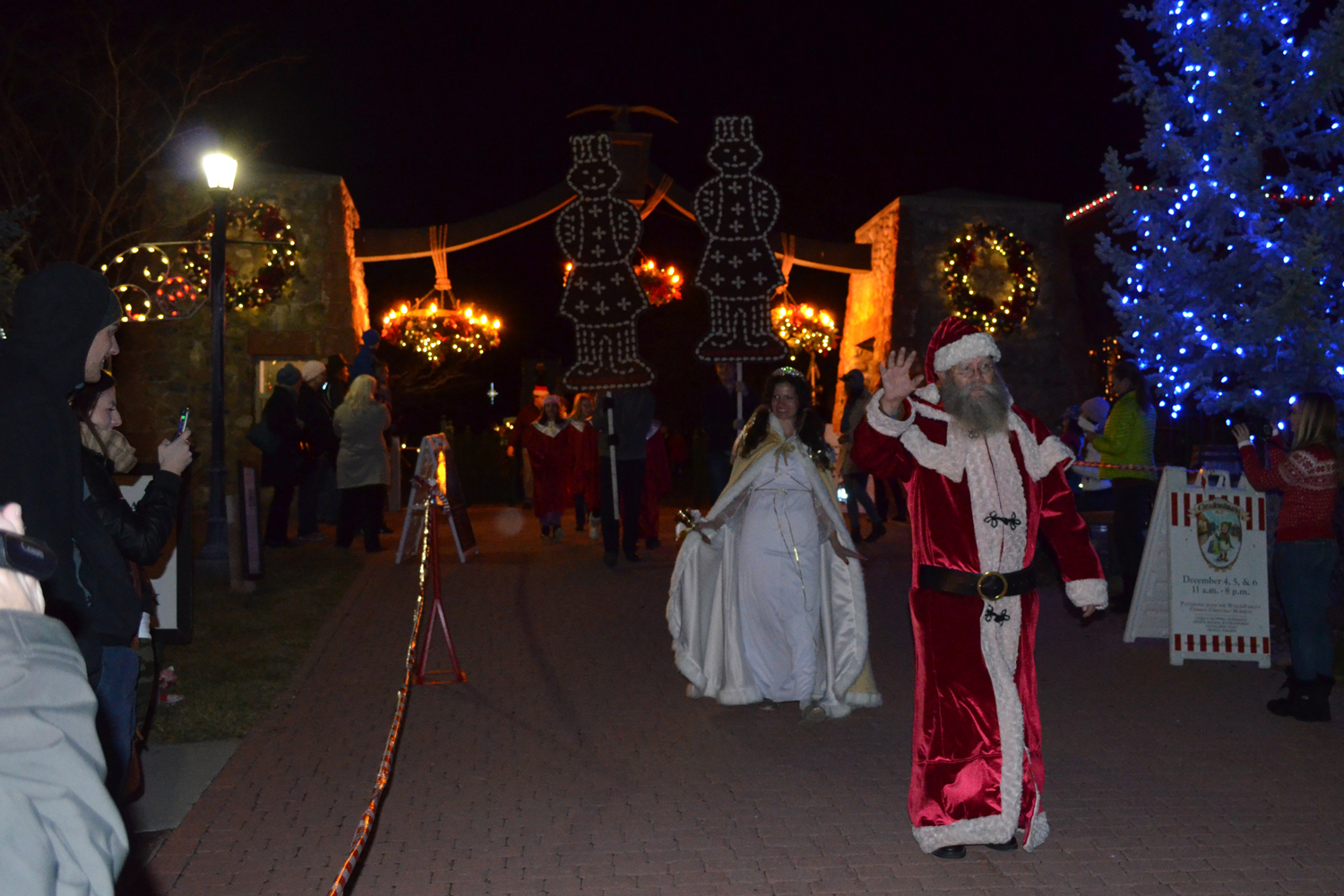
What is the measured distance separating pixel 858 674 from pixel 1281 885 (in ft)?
8.75

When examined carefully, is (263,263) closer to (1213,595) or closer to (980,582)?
(1213,595)

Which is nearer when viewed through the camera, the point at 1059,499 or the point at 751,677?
the point at 1059,499

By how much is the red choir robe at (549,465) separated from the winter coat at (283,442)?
321cm

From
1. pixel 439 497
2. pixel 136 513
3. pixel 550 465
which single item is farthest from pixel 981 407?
pixel 550 465

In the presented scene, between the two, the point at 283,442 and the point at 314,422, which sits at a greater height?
the point at 314,422

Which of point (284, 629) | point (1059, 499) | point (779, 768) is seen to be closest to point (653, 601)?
point (284, 629)

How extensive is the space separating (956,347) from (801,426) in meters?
2.26

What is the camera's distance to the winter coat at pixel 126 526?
3.61 meters

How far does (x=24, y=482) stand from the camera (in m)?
2.88

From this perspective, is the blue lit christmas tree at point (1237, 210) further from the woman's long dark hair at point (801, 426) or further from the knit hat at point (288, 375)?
the knit hat at point (288, 375)

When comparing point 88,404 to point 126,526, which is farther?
point 88,404

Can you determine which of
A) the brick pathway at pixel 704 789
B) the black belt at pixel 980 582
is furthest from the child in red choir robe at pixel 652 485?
the black belt at pixel 980 582

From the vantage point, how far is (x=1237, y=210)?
10430 millimetres

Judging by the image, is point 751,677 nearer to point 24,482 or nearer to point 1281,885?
point 1281,885
